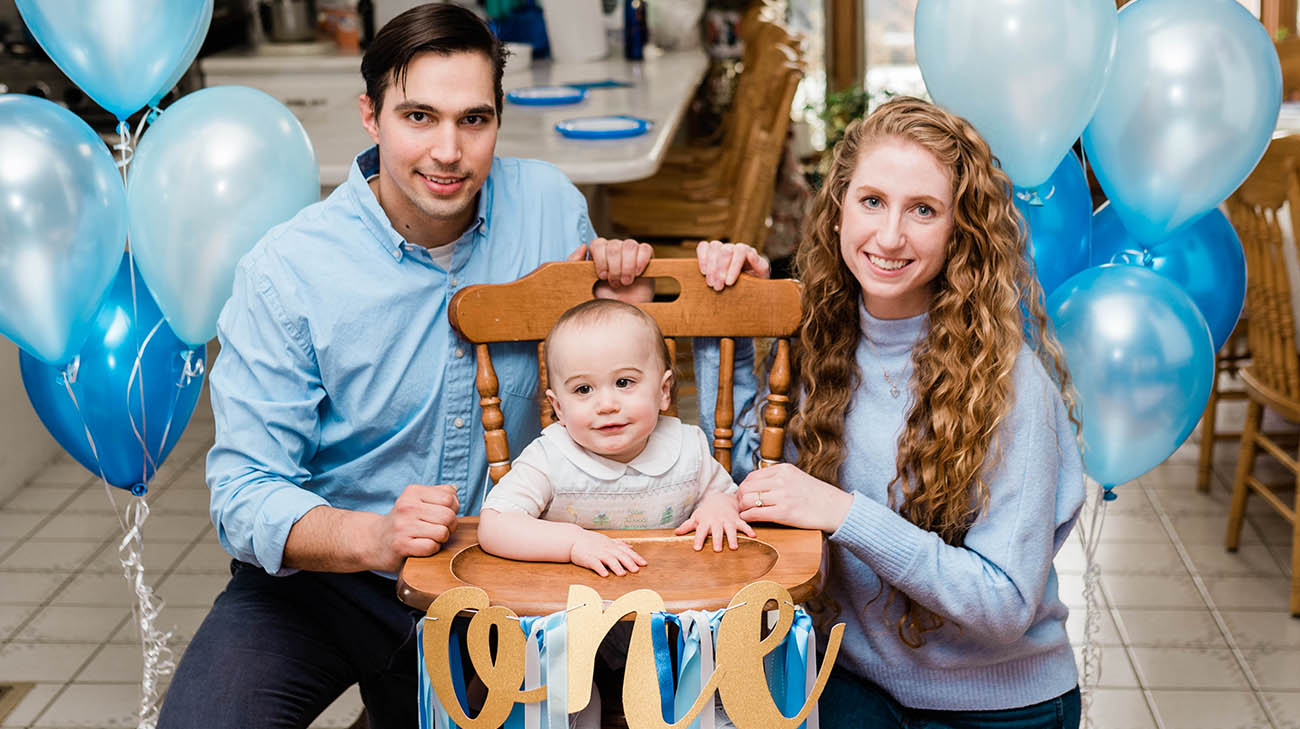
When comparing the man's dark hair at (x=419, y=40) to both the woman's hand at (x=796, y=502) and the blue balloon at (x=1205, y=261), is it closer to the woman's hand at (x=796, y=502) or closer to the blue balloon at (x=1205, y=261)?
the woman's hand at (x=796, y=502)

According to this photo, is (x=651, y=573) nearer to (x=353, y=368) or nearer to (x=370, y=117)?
(x=353, y=368)

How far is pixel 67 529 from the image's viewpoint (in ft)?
10.6

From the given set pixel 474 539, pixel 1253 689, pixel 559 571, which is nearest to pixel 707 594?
pixel 559 571

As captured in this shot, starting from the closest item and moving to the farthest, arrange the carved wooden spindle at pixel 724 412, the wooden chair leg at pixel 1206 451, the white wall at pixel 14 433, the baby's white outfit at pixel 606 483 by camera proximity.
Result: the baby's white outfit at pixel 606 483, the carved wooden spindle at pixel 724 412, the wooden chair leg at pixel 1206 451, the white wall at pixel 14 433

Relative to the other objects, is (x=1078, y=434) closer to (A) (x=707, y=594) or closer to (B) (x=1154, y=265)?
(B) (x=1154, y=265)

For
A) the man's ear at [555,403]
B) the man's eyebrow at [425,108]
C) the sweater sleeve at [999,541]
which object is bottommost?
the sweater sleeve at [999,541]

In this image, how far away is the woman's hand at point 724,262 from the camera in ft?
5.48

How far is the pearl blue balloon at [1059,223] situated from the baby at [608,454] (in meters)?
0.57

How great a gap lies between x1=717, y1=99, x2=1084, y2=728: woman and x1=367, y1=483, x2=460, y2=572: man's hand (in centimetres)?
34

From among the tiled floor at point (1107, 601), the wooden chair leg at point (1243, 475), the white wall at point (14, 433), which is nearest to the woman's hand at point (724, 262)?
the tiled floor at point (1107, 601)

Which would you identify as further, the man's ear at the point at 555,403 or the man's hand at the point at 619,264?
the man's hand at the point at 619,264

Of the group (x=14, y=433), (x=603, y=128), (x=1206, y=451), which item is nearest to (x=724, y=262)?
(x=603, y=128)

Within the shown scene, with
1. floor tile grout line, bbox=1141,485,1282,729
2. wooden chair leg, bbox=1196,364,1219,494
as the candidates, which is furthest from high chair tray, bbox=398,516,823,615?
wooden chair leg, bbox=1196,364,1219,494

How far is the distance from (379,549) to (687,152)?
123 inches
